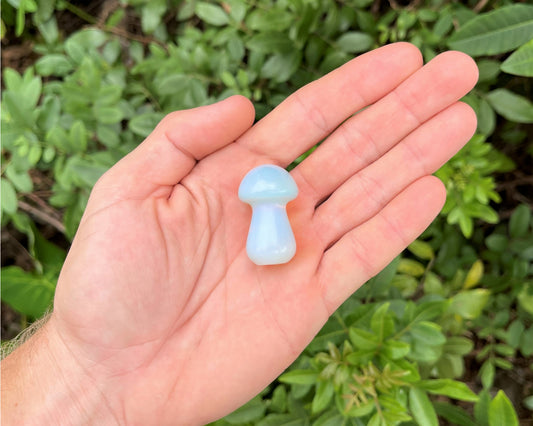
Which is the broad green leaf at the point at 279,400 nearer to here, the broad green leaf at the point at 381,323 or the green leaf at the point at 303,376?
the green leaf at the point at 303,376

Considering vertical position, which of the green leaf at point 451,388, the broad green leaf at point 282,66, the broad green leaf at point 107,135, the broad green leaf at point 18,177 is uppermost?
the broad green leaf at point 18,177

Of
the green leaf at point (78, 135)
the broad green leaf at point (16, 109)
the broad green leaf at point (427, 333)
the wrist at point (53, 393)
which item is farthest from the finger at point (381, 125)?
the broad green leaf at point (16, 109)

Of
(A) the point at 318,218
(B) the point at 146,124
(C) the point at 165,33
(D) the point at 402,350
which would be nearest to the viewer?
(D) the point at 402,350

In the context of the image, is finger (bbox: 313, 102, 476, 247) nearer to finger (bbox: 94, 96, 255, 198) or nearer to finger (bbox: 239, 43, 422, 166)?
finger (bbox: 239, 43, 422, 166)

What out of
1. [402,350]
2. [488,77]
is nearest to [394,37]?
[488,77]

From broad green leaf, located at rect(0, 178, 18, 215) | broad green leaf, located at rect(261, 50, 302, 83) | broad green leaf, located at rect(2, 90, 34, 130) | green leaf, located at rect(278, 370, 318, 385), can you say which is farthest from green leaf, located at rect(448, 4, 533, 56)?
broad green leaf, located at rect(0, 178, 18, 215)

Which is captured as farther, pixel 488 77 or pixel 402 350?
pixel 488 77

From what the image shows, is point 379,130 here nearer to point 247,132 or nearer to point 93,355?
point 247,132
